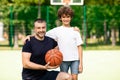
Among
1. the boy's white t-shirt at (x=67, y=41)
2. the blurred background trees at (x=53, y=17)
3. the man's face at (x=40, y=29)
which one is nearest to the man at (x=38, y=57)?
the man's face at (x=40, y=29)

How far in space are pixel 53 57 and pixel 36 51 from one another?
306 millimetres

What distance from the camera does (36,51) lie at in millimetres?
7824

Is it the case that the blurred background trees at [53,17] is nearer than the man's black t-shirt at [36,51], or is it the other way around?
the man's black t-shirt at [36,51]

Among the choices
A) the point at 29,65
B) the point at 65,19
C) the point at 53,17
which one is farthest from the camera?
the point at 53,17

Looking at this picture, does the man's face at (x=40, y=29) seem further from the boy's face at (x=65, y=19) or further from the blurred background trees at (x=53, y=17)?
the blurred background trees at (x=53, y=17)

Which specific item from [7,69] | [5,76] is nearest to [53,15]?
[7,69]

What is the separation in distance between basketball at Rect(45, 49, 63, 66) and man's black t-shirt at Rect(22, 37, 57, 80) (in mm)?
92

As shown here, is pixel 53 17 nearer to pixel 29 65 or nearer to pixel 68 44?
pixel 68 44

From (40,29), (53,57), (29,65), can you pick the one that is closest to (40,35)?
(40,29)

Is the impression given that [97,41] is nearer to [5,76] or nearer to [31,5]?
[31,5]

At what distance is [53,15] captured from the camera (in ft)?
102

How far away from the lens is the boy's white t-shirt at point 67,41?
8586 mm

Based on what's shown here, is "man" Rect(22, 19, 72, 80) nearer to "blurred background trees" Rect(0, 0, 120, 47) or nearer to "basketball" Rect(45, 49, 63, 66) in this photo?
"basketball" Rect(45, 49, 63, 66)

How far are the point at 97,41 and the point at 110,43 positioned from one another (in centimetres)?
140
